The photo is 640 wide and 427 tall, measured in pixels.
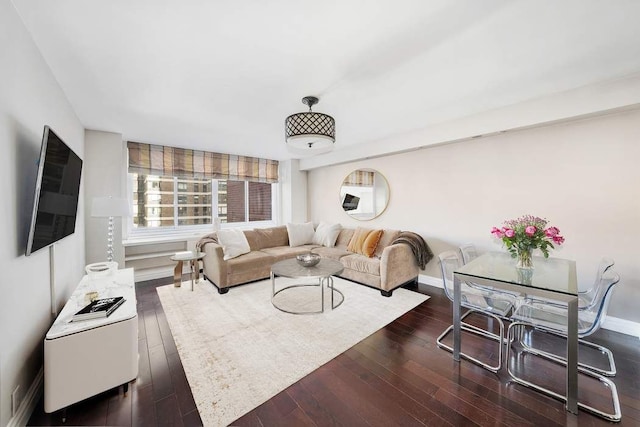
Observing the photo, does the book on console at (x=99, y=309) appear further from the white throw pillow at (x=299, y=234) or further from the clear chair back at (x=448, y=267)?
the white throw pillow at (x=299, y=234)

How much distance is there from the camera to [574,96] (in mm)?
2365

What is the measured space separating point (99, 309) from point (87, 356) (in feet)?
0.95

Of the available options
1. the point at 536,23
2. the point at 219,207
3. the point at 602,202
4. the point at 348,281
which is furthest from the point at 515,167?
the point at 219,207

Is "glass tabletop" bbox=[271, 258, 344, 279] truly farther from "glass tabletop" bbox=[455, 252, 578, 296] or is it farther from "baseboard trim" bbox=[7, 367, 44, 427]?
"baseboard trim" bbox=[7, 367, 44, 427]

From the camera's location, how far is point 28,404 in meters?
1.48

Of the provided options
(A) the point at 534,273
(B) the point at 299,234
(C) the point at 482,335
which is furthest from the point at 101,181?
(A) the point at 534,273

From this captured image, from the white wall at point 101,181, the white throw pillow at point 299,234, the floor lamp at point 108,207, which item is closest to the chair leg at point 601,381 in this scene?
the white throw pillow at point 299,234

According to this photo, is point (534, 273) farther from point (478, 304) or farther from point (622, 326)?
point (622, 326)

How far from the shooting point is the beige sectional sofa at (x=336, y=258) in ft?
11.0

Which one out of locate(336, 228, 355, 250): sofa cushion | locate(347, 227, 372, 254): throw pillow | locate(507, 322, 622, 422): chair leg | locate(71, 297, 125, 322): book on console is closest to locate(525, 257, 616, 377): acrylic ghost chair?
locate(507, 322, 622, 422): chair leg

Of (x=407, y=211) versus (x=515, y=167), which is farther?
(x=407, y=211)

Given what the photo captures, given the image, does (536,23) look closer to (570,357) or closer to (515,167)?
(515,167)

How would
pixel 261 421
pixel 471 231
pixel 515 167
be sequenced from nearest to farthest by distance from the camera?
pixel 261 421 < pixel 515 167 < pixel 471 231

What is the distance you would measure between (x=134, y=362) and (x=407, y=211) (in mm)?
3786
